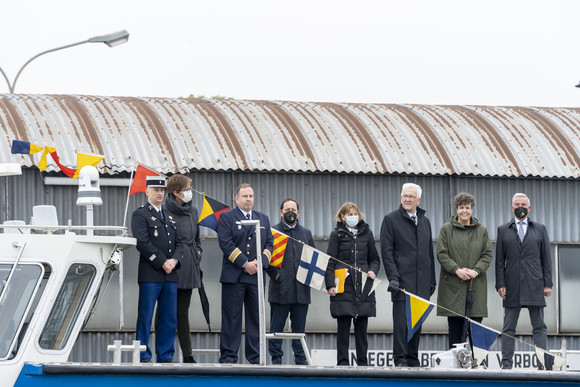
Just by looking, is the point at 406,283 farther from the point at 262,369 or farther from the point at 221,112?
the point at 221,112

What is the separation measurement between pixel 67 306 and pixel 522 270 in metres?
4.37

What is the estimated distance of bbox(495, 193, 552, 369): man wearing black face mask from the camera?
33.7 feet

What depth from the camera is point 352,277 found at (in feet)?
33.2

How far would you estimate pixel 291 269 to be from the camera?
1045 centimetres

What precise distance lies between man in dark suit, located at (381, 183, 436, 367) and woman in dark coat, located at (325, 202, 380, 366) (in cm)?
18

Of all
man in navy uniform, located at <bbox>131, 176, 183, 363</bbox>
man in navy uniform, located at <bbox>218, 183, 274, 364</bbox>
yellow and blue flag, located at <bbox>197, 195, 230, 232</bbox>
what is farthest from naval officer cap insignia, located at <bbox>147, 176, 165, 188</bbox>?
yellow and blue flag, located at <bbox>197, 195, 230, 232</bbox>

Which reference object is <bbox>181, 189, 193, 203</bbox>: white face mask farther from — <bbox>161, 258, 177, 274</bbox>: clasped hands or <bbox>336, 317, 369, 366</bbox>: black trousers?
<bbox>336, 317, 369, 366</bbox>: black trousers

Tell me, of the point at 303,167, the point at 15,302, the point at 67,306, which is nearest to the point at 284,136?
the point at 303,167

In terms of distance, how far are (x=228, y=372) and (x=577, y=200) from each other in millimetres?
6532

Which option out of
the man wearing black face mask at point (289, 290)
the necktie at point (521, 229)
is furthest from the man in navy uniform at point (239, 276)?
the necktie at point (521, 229)

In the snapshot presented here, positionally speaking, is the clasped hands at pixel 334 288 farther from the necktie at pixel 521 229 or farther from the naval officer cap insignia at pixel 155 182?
the naval officer cap insignia at pixel 155 182

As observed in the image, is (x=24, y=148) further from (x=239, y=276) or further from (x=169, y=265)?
(x=239, y=276)

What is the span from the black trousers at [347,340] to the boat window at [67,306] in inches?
110

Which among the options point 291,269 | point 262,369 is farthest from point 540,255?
point 262,369
